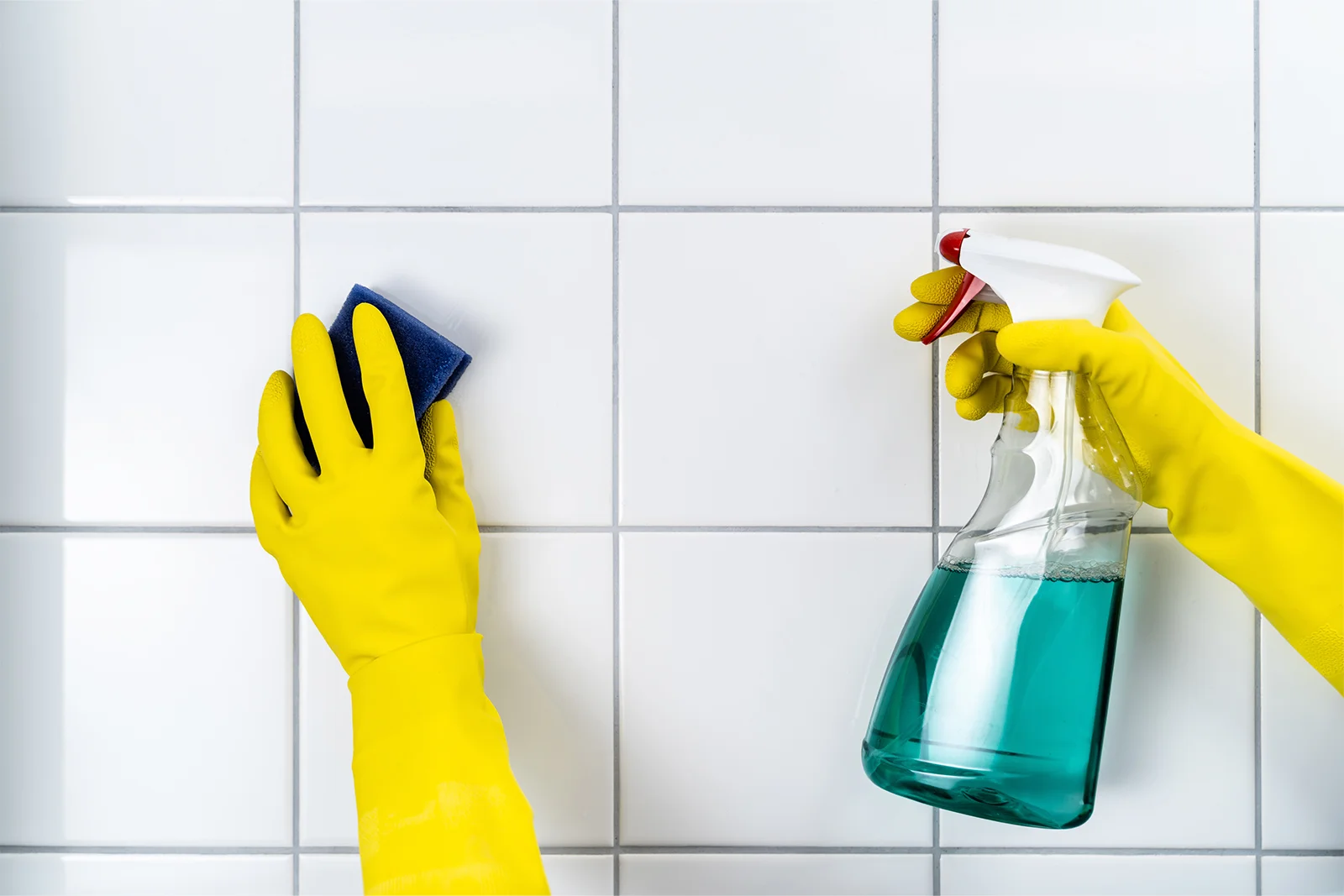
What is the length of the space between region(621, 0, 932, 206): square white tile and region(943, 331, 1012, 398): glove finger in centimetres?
12

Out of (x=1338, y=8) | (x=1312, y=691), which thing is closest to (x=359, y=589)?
(x=1312, y=691)

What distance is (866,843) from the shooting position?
2.16 feet

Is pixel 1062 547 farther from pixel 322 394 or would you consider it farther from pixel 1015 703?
pixel 322 394

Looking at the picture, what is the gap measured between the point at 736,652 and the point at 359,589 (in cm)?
A: 28

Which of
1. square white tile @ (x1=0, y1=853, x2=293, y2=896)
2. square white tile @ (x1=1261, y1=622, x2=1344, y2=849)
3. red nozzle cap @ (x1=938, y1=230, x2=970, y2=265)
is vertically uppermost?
red nozzle cap @ (x1=938, y1=230, x2=970, y2=265)

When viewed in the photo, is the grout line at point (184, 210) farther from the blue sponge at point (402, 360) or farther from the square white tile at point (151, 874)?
the square white tile at point (151, 874)

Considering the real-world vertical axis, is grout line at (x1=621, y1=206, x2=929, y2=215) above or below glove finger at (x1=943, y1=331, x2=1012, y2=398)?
above

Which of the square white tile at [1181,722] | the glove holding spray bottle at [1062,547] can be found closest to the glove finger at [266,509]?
the glove holding spray bottle at [1062,547]

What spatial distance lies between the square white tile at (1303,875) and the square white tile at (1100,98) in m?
0.51

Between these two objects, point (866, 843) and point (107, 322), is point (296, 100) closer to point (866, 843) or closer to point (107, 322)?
point (107, 322)

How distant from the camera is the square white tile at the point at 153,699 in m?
0.66

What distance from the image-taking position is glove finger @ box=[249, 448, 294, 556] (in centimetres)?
60

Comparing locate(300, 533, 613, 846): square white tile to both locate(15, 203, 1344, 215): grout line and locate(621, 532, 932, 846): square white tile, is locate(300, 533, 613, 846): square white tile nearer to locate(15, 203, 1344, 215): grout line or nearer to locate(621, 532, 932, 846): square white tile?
locate(621, 532, 932, 846): square white tile

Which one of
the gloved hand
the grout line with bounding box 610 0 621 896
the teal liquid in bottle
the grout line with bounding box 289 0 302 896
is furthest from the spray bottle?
the grout line with bounding box 289 0 302 896
